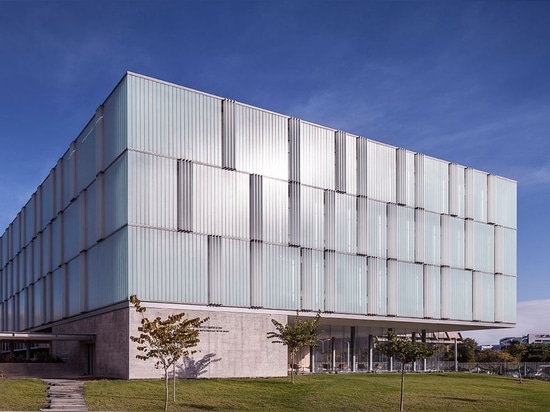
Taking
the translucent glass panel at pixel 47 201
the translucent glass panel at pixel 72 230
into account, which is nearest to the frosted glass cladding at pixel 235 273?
the translucent glass panel at pixel 72 230

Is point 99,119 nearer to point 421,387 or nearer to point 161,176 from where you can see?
point 161,176

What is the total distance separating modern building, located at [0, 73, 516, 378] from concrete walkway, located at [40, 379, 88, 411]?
15.9 feet

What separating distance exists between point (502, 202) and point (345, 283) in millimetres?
27507

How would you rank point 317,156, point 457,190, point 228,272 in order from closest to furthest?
1. point 228,272
2. point 317,156
3. point 457,190

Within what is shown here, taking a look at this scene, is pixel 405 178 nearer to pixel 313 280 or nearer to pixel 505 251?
pixel 313 280

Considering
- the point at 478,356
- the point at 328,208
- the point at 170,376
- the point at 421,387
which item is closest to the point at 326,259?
the point at 328,208

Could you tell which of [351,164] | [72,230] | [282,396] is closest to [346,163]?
[351,164]

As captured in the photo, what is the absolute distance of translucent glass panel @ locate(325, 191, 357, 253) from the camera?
61719 millimetres

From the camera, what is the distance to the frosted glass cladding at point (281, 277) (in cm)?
5691

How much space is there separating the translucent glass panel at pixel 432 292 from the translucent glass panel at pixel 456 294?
60 cm

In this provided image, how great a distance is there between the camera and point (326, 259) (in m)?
61.1

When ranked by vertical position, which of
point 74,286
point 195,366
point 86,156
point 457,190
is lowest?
point 195,366

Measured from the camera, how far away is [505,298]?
78.1 meters

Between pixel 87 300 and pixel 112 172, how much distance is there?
13329 millimetres
